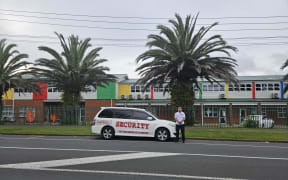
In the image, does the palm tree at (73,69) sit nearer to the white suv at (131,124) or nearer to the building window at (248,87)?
the white suv at (131,124)

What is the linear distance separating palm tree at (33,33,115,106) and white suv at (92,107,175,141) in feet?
37.6

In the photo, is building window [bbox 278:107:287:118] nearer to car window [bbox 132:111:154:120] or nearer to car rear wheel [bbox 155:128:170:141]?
car rear wheel [bbox 155:128:170:141]

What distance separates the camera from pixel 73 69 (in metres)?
25.5

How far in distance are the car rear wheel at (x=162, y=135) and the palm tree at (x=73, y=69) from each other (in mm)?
13310

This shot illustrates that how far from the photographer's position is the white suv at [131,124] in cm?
1327

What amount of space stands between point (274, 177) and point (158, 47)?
1713 centimetres

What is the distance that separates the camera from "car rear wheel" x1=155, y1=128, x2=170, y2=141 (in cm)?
1316

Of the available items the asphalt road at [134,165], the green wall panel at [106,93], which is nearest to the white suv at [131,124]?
the asphalt road at [134,165]

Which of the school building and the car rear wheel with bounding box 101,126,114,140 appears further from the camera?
the school building

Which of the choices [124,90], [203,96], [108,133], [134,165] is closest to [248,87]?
[203,96]

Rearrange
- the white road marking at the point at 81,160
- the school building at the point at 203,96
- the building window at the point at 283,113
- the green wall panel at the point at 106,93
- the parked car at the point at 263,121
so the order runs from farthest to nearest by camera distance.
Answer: the green wall panel at the point at 106,93
the school building at the point at 203,96
the parked car at the point at 263,121
the building window at the point at 283,113
the white road marking at the point at 81,160

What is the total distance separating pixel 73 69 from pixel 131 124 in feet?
45.3

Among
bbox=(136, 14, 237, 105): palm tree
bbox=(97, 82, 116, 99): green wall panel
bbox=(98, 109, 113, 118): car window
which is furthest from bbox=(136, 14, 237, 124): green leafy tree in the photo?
bbox=(97, 82, 116, 99): green wall panel

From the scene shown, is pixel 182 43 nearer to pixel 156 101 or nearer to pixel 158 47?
pixel 158 47
